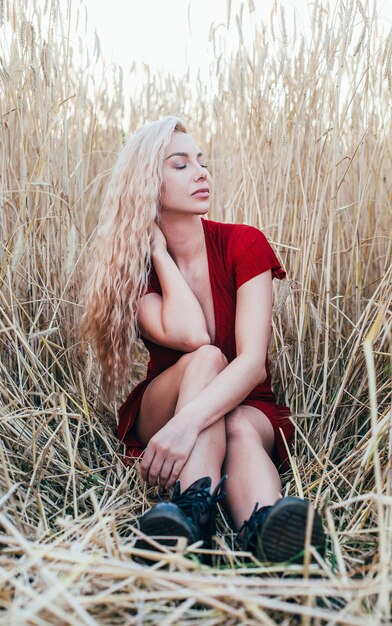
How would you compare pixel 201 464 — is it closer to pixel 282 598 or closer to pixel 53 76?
pixel 282 598

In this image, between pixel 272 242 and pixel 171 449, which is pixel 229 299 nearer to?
pixel 272 242

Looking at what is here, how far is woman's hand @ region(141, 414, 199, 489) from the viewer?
1.26 metres

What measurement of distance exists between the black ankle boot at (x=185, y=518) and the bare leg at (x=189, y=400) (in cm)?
5

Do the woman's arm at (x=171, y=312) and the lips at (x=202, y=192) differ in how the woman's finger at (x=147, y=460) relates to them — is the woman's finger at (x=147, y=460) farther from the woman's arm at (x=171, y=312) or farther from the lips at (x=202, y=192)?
the lips at (x=202, y=192)

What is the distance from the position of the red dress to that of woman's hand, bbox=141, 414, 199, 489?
22 cm

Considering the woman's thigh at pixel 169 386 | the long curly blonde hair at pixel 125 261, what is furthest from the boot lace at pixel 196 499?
the long curly blonde hair at pixel 125 261

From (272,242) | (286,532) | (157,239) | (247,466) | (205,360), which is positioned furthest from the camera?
(272,242)

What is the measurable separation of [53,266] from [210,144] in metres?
1.21

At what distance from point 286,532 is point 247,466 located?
30 cm

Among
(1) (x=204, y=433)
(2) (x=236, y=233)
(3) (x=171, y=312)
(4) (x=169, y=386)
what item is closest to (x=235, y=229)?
(2) (x=236, y=233)

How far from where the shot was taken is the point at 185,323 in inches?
57.3

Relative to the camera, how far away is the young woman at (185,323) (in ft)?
4.17

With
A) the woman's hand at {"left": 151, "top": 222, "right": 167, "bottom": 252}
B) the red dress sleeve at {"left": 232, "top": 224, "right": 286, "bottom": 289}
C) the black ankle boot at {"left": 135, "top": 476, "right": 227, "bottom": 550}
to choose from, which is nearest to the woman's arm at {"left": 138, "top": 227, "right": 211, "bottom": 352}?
the woman's hand at {"left": 151, "top": 222, "right": 167, "bottom": 252}

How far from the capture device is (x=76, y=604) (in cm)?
73
